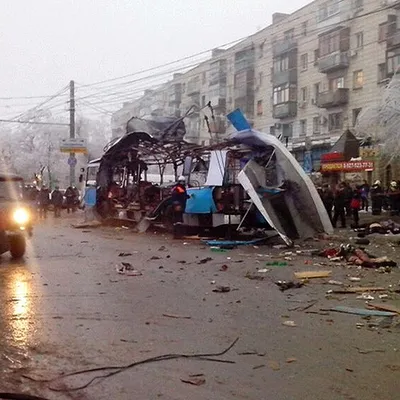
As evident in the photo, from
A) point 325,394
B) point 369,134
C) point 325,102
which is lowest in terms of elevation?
point 325,394

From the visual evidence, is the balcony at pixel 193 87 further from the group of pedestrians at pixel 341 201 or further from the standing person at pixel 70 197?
the group of pedestrians at pixel 341 201

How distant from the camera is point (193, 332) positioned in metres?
6.53

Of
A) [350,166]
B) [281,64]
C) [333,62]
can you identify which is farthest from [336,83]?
[350,166]

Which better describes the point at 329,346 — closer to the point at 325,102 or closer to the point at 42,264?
the point at 42,264

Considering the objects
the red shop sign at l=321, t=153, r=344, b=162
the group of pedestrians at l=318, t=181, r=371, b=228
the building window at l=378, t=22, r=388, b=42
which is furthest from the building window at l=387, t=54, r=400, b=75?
the group of pedestrians at l=318, t=181, r=371, b=228

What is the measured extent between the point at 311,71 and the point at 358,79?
5002 millimetres

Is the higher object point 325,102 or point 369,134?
point 325,102

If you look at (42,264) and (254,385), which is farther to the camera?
(42,264)

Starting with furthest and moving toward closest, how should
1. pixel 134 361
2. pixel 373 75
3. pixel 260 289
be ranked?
pixel 373 75, pixel 260 289, pixel 134 361

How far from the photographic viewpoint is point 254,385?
15.8 ft

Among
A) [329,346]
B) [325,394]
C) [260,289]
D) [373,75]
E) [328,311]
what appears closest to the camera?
[325,394]

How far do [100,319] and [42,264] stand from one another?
17.3 feet

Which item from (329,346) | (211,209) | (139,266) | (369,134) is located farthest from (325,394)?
(369,134)

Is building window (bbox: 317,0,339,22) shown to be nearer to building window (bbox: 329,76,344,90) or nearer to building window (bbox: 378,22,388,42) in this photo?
building window (bbox: 378,22,388,42)
